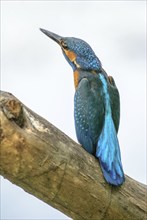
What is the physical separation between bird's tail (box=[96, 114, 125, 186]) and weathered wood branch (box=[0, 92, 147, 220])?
29mm

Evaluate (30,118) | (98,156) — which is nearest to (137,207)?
(98,156)

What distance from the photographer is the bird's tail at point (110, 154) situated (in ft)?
6.61

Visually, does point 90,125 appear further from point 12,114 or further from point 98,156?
point 12,114

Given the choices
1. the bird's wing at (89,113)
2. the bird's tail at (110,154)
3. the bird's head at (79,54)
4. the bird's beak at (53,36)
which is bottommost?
the bird's tail at (110,154)

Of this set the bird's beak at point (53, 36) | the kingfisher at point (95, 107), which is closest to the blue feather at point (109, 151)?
the kingfisher at point (95, 107)

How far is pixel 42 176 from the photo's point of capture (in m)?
1.78

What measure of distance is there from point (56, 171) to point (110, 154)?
379 mm

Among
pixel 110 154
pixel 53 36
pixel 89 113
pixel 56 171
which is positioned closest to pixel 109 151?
pixel 110 154

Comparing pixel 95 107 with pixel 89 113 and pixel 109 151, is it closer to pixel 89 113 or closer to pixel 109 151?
pixel 89 113

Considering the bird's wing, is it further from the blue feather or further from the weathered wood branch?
the weathered wood branch

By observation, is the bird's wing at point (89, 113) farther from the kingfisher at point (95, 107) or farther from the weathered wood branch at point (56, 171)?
the weathered wood branch at point (56, 171)

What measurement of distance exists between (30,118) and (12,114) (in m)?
0.11

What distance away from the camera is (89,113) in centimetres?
218

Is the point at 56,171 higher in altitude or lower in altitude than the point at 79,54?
lower
